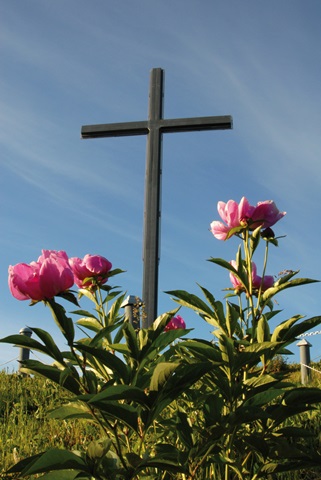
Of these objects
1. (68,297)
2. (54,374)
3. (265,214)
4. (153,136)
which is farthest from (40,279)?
(153,136)

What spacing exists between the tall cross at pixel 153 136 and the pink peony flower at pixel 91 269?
2.28 meters

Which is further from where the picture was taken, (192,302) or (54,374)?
(192,302)

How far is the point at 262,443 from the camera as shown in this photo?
81.1 inches

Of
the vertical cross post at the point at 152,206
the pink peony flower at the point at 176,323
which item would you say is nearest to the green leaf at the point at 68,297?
the pink peony flower at the point at 176,323

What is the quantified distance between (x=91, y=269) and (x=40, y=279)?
687mm

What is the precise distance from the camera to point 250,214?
2.48 metres

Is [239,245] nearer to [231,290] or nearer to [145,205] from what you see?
[231,290]

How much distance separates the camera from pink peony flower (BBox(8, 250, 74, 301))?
1.97m

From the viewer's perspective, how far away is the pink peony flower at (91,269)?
2631mm

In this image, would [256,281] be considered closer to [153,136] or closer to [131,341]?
[131,341]

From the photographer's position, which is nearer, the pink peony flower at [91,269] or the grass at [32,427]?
the pink peony flower at [91,269]

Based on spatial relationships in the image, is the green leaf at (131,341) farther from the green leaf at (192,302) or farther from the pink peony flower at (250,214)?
the pink peony flower at (250,214)

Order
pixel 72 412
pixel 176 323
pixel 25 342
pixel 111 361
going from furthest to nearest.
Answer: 1. pixel 176 323
2. pixel 72 412
3. pixel 25 342
4. pixel 111 361

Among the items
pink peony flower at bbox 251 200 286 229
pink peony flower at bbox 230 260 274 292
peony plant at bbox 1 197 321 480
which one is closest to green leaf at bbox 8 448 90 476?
peony plant at bbox 1 197 321 480
